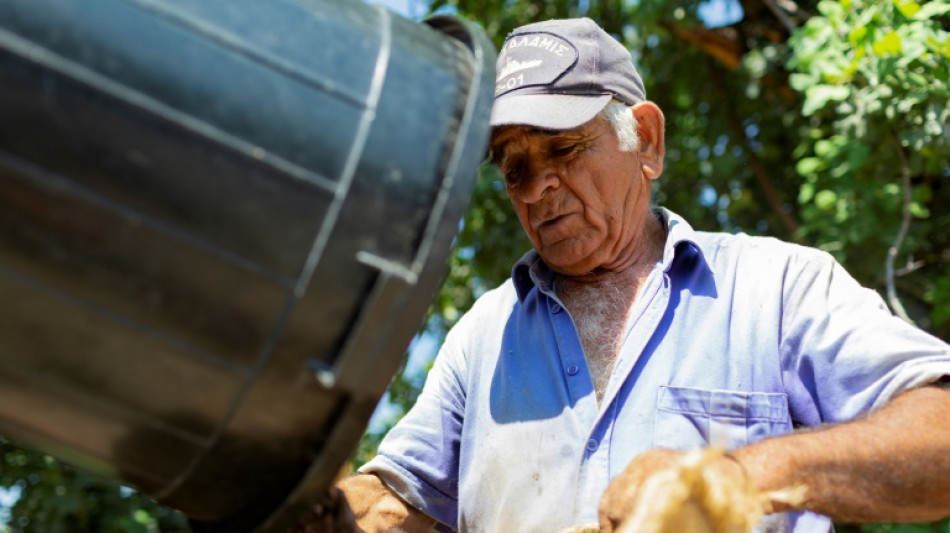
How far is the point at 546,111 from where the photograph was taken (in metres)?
2.32

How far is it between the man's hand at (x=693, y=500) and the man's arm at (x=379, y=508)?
2.92 ft

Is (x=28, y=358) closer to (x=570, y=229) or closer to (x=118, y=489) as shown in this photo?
(x=570, y=229)

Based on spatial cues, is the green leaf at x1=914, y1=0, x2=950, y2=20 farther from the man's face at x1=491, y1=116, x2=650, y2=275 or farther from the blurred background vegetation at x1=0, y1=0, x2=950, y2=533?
the man's face at x1=491, y1=116, x2=650, y2=275

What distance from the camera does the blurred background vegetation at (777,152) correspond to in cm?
358

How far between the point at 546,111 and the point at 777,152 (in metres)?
2.85

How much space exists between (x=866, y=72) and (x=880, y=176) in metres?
0.45

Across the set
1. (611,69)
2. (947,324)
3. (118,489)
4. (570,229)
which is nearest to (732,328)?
(570,229)

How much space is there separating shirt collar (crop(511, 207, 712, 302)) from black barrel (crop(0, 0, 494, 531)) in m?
1.01

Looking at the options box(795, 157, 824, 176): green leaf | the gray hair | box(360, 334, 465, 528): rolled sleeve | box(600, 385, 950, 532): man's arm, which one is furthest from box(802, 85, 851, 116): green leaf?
box(600, 385, 950, 532): man's arm

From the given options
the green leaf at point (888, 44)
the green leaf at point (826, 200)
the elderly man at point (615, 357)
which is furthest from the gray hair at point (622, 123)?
the green leaf at point (826, 200)

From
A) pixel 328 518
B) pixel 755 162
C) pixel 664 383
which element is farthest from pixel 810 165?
A: pixel 328 518

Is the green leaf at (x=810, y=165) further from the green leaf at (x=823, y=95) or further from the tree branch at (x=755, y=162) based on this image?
the tree branch at (x=755, y=162)

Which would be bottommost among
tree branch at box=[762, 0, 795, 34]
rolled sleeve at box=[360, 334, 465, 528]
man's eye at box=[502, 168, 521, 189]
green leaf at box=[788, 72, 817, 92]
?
rolled sleeve at box=[360, 334, 465, 528]

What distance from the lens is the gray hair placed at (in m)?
2.46
